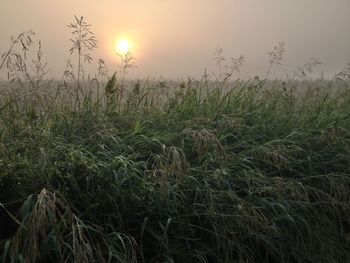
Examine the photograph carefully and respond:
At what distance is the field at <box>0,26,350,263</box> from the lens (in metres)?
3.04

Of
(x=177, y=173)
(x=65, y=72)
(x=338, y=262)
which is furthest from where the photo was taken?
(x=65, y=72)

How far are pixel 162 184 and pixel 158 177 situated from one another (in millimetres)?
100

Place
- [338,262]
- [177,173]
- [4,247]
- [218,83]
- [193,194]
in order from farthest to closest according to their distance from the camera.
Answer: [218,83], [338,262], [193,194], [177,173], [4,247]

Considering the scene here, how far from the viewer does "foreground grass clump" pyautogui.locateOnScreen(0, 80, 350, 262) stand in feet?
9.88

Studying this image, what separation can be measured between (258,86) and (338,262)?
2.48m

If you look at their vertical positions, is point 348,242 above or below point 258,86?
below

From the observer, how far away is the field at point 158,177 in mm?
3037

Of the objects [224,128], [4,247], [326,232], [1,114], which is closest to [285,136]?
[224,128]

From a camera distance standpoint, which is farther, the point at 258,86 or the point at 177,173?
the point at 258,86

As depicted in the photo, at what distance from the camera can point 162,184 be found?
321cm

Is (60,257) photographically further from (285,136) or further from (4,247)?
(285,136)

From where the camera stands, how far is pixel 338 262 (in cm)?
394

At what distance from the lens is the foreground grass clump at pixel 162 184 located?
301 cm

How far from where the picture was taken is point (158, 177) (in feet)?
10.8
